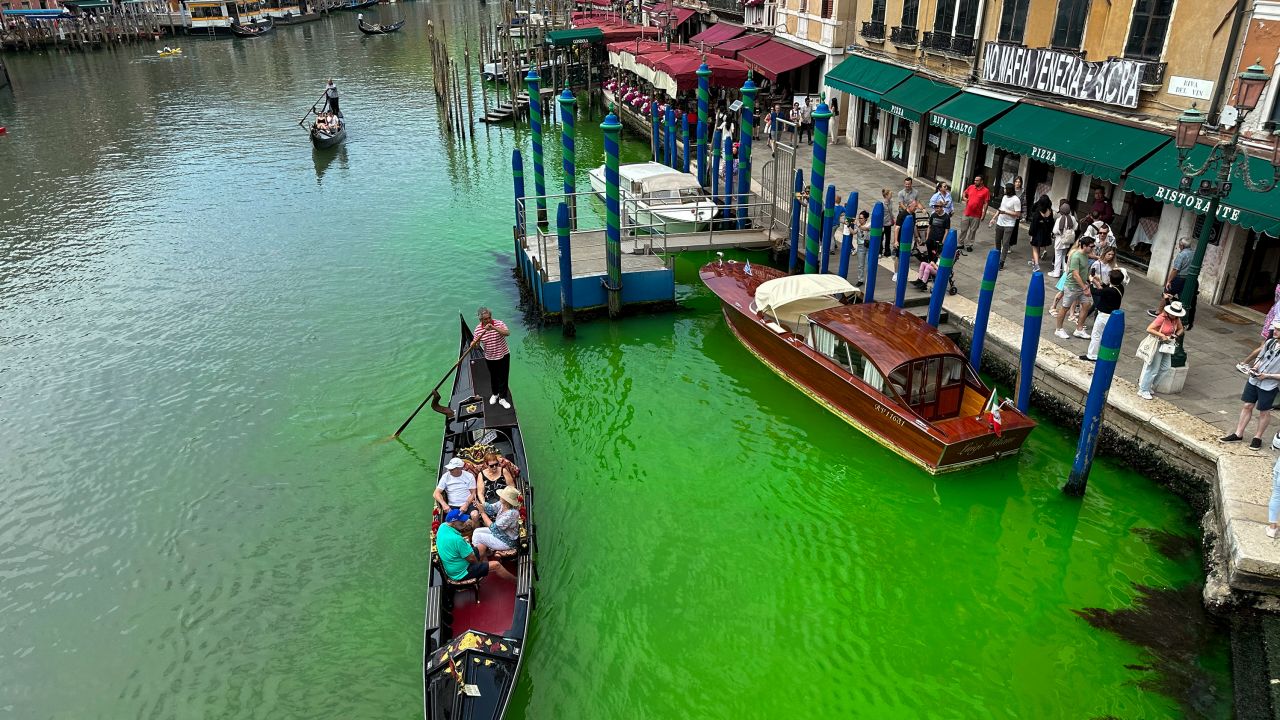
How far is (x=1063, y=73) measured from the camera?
16828 millimetres

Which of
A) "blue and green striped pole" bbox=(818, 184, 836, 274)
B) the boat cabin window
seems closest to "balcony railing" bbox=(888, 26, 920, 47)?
"blue and green striped pole" bbox=(818, 184, 836, 274)

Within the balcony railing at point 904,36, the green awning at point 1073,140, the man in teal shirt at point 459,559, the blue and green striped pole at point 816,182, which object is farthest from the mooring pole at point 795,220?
the man in teal shirt at point 459,559

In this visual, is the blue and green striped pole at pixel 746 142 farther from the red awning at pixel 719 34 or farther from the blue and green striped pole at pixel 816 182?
the red awning at pixel 719 34

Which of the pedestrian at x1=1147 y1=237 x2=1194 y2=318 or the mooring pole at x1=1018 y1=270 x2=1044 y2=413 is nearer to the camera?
the mooring pole at x1=1018 y1=270 x2=1044 y2=413

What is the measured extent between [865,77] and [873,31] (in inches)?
65.0

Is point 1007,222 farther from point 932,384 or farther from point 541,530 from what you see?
point 541,530

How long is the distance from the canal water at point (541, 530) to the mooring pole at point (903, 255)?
271cm

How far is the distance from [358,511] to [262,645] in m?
2.51

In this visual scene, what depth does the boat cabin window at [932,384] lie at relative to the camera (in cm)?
1189

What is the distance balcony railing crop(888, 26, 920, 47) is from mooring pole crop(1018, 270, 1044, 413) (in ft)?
43.9

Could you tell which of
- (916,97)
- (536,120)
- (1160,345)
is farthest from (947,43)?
(1160,345)

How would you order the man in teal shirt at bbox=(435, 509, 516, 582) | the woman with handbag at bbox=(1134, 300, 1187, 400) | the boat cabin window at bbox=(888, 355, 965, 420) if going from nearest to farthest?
the man in teal shirt at bbox=(435, 509, 516, 582) → the woman with handbag at bbox=(1134, 300, 1187, 400) → the boat cabin window at bbox=(888, 355, 965, 420)

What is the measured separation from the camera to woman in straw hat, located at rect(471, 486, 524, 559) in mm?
9477

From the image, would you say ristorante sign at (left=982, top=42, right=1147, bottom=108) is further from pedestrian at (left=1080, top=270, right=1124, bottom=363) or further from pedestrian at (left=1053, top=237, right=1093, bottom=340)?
pedestrian at (left=1080, top=270, right=1124, bottom=363)
